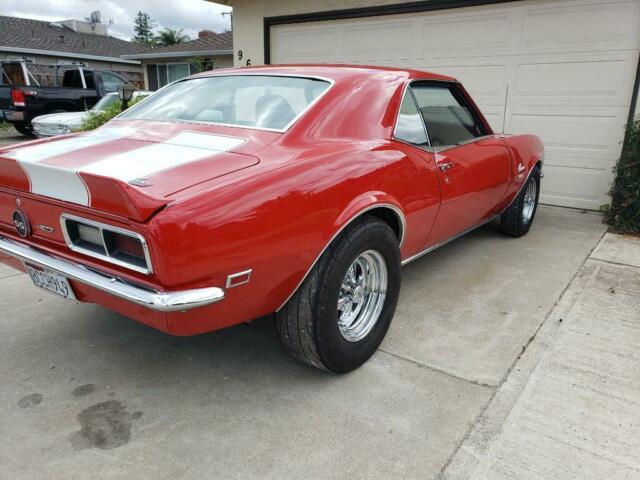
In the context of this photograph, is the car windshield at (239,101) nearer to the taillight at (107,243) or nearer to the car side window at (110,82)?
the taillight at (107,243)

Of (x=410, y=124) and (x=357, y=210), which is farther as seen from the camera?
(x=410, y=124)

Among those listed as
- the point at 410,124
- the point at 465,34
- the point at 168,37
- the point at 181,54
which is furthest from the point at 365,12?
the point at 168,37

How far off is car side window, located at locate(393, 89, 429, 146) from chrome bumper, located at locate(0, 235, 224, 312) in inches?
63.0

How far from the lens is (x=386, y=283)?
279cm

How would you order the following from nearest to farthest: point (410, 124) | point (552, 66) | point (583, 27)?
point (410, 124) < point (583, 27) < point (552, 66)

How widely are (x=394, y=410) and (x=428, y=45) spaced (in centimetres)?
597

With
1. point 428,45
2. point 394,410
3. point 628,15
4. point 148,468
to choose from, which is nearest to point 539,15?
point 628,15

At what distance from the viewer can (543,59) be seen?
20.4ft

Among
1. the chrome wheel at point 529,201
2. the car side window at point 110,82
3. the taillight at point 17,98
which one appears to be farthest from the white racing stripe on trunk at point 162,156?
the car side window at point 110,82

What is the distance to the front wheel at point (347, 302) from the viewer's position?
2326 millimetres

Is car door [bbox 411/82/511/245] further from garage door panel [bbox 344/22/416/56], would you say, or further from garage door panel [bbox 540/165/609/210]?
garage door panel [bbox 344/22/416/56]

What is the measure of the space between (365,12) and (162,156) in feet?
20.1

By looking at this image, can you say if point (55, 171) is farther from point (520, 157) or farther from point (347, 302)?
point (520, 157)

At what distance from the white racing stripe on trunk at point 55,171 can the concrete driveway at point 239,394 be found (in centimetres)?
101
